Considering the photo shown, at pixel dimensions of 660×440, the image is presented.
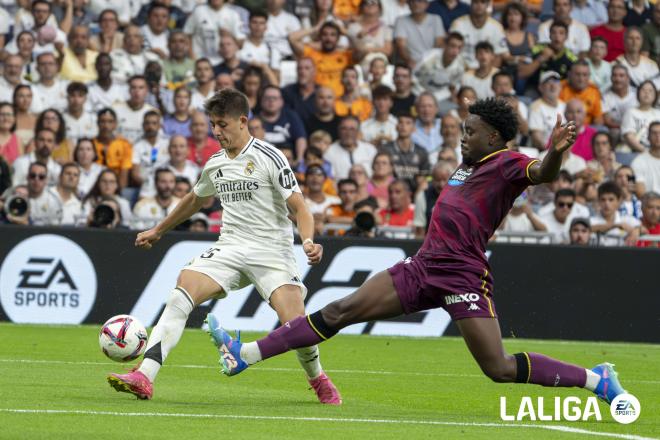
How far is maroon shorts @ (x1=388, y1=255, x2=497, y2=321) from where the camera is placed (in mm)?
8648

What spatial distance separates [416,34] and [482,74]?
55.4 inches

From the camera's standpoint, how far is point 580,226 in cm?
1797

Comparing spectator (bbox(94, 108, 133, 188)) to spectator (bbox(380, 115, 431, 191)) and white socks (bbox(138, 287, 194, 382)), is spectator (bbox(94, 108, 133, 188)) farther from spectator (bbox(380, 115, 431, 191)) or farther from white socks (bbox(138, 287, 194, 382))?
white socks (bbox(138, 287, 194, 382))

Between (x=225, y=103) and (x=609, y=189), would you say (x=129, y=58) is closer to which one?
(x=609, y=189)

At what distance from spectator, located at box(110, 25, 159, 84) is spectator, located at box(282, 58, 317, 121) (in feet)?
7.53

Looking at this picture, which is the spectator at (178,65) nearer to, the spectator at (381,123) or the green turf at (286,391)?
the spectator at (381,123)

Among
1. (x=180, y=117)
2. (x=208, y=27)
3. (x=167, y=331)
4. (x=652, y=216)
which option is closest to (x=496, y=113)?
(x=167, y=331)

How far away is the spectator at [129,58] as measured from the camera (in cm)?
2047

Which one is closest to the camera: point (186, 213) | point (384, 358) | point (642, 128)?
point (186, 213)

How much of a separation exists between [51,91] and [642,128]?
935 cm

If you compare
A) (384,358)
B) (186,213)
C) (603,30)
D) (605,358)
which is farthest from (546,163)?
(603,30)

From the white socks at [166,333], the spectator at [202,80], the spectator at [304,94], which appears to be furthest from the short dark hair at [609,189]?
the white socks at [166,333]

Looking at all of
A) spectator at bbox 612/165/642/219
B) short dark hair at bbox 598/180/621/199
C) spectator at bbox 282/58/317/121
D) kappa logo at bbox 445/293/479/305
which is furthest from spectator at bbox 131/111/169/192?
kappa logo at bbox 445/293/479/305

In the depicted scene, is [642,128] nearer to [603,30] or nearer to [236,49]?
[603,30]
